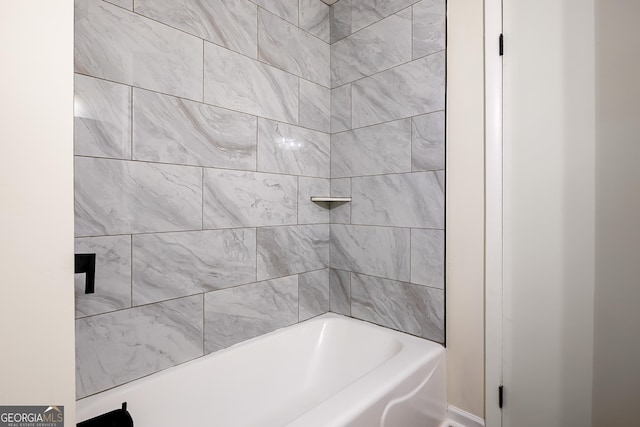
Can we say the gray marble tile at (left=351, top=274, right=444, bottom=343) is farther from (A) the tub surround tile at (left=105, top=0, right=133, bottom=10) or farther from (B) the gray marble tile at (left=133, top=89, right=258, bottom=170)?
(A) the tub surround tile at (left=105, top=0, right=133, bottom=10)

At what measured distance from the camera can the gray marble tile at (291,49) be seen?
1.66 meters

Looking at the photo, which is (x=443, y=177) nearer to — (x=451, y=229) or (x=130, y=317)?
(x=451, y=229)

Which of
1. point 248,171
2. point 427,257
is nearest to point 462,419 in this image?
point 427,257

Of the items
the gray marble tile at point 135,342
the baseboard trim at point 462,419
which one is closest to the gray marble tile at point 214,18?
the gray marble tile at point 135,342

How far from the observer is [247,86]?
1.58 metres

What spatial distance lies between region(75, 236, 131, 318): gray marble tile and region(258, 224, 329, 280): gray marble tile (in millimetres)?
627

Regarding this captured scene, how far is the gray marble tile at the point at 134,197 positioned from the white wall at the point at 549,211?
1424 millimetres

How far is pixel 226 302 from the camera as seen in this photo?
4.95 ft

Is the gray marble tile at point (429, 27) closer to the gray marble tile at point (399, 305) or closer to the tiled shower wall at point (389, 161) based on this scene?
the tiled shower wall at point (389, 161)

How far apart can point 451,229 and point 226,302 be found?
117cm

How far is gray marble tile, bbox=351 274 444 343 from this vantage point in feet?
5.18

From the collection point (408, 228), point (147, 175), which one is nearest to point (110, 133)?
point (147, 175)

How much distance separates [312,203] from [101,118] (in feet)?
3.75

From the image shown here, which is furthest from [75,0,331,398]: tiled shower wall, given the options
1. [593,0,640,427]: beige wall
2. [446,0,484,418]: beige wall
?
[593,0,640,427]: beige wall
